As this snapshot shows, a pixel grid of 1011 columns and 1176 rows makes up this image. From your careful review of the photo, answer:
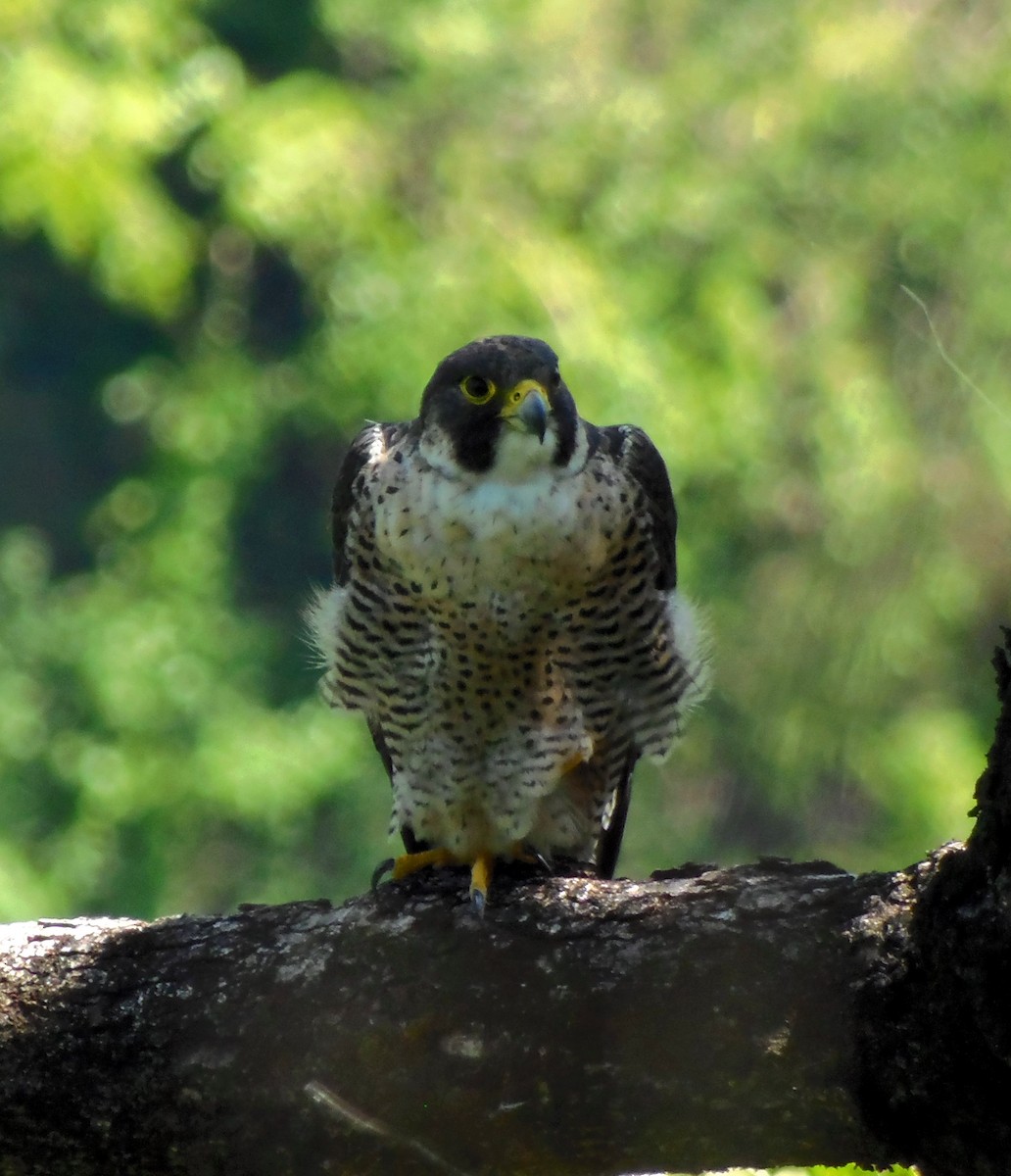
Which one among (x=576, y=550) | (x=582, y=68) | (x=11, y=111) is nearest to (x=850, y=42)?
(x=582, y=68)

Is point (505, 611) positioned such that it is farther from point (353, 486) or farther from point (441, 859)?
point (441, 859)

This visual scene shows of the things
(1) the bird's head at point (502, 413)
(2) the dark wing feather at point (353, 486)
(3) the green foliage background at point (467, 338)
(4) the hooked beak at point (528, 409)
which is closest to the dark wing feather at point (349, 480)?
(2) the dark wing feather at point (353, 486)

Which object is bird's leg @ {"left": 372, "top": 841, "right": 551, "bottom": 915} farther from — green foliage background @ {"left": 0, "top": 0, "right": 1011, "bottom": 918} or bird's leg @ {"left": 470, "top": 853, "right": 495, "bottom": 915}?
green foliage background @ {"left": 0, "top": 0, "right": 1011, "bottom": 918}

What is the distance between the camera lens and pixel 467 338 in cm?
637

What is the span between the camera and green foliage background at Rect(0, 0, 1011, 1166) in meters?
5.21

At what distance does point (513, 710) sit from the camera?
3.26 m

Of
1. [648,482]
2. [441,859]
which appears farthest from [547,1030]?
[648,482]

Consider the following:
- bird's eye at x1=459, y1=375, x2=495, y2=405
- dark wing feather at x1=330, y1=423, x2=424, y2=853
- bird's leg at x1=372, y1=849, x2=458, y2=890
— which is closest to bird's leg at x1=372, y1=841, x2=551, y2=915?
bird's leg at x1=372, y1=849, x2=458, y2=890

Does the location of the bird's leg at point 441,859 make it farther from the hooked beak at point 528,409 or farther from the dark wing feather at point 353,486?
the hooked beak at point 528,409

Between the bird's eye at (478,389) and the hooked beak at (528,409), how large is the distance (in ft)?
0.15

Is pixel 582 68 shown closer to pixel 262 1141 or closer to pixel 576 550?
pixel 576 550

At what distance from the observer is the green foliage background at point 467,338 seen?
5.21 meters

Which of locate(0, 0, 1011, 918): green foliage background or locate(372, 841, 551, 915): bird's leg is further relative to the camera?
locate(0, 0, 1011, 918): green foliage background

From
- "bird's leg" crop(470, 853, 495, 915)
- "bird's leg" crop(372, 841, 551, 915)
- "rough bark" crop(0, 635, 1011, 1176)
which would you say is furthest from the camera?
"bird's leg" crop(372, 841, 551, 915)
